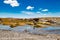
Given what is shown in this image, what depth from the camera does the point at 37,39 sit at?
27078 millimetres

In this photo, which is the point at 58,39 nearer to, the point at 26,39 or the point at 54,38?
the point at 54,38

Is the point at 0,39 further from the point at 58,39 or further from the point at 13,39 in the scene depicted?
the point at 58,39

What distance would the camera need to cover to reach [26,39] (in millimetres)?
26656

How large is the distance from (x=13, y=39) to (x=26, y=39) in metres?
1.79

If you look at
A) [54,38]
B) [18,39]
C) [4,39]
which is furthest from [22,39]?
[54,38]

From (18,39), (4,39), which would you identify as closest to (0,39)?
(4,39)

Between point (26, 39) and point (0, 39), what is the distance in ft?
11.7

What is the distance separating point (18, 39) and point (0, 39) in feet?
8.07

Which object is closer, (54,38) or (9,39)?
(9,39)

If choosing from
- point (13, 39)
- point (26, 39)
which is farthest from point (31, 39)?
point (13, 39)

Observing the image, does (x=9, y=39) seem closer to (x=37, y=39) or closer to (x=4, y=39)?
(x=4, y=39)

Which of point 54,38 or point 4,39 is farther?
point 54,38

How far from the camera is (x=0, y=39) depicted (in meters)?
26.3

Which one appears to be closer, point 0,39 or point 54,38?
point 0,39
